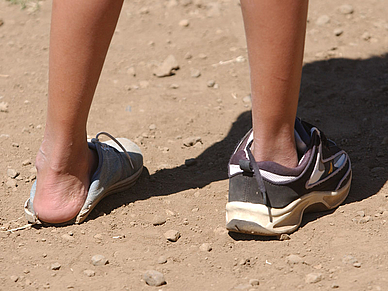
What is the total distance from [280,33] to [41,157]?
3.18ft

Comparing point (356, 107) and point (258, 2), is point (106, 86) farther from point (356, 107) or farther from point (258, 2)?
point (258, 2)

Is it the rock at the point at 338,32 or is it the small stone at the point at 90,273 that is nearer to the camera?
→ the small stone at the point at 90,273

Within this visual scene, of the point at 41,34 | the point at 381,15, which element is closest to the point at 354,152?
the point at 381,15

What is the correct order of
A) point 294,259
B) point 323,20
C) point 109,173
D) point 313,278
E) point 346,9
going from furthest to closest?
point 346,9 < point 323,20 < point 109,173 < point 294,259 < point 313,278

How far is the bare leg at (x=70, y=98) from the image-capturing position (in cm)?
167

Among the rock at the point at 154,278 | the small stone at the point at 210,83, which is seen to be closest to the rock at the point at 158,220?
the rock at the point at 154,278

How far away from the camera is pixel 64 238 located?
5.98 feet

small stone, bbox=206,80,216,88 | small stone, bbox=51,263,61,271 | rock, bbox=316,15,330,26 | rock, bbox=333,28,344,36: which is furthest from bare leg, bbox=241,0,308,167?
rock, bbox=316,15,330,26

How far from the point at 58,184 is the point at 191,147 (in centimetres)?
84

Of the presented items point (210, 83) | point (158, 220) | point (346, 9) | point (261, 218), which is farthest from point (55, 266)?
point (346, 9)

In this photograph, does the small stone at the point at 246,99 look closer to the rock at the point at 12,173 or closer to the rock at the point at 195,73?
the rock at the point at 195,73

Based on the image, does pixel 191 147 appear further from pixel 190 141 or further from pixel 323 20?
pixel 323 20

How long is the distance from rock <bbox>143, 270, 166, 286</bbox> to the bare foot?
46 centimetres

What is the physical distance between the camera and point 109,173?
6.56 ft
